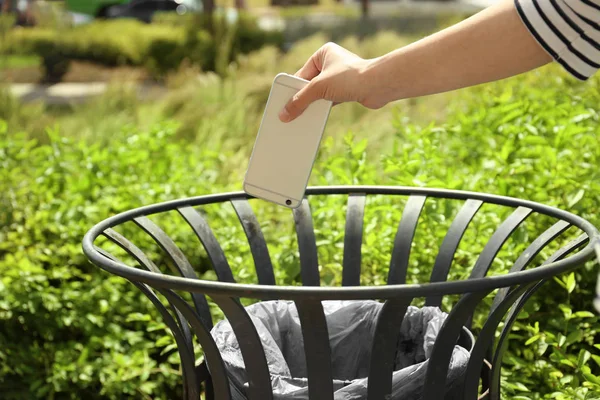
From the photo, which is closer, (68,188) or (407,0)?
(68,188)

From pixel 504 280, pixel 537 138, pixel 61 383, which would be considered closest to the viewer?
pixel 504 280

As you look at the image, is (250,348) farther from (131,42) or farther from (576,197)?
(131,42)

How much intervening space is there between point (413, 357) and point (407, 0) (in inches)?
933

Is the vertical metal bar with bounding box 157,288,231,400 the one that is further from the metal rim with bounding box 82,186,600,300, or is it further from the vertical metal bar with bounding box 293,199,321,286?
the vertical metal bar with bounding box 293,199,321,286

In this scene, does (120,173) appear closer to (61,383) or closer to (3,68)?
(61,383)

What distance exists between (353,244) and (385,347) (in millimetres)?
689

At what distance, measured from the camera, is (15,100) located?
5.66 meters

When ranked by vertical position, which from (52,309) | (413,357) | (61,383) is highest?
(413,357)

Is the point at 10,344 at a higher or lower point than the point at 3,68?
lower

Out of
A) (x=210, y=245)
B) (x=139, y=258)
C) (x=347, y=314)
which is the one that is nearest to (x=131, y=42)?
(x=210, y=245)

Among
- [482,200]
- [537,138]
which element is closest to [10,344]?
[482,200]

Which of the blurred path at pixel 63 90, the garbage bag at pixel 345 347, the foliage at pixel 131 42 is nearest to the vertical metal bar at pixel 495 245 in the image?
the garbage bag at pixel 345 347

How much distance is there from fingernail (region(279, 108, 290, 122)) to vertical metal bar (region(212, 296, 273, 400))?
46 cm

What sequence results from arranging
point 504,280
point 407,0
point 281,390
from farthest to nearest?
1. point 407,0
2. point 281,390
3. point 504,280
